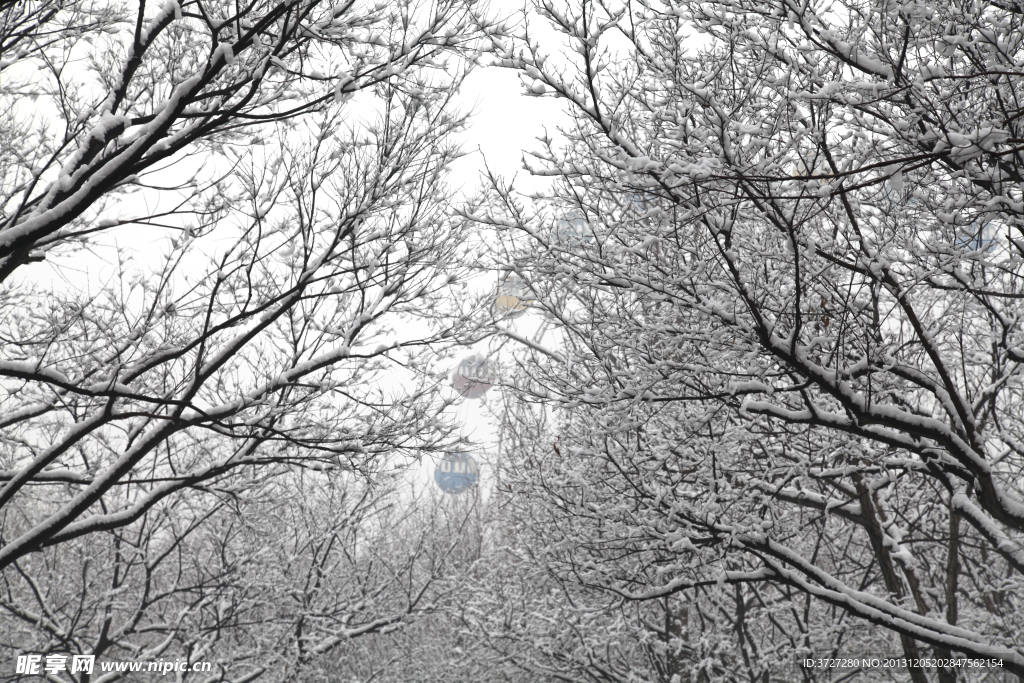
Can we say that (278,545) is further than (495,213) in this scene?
Yes

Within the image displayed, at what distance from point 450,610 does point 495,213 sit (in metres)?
7.26

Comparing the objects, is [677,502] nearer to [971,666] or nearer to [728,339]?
[728,339]

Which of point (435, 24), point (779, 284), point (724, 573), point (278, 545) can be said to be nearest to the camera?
point (435, 24)

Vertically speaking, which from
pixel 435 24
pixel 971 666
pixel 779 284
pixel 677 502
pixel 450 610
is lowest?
pixel 971 666

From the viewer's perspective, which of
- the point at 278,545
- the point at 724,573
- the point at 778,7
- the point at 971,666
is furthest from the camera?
the point at 278,545

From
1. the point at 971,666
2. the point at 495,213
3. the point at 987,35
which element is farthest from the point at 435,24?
the point at 971,666

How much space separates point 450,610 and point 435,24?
872 centimetres

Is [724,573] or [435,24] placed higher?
[435,24]

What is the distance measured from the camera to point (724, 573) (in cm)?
524

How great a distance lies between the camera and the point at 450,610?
35.5ft

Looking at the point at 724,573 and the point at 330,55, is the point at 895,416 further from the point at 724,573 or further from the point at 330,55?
the point at 330,55

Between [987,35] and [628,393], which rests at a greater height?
[987,35]

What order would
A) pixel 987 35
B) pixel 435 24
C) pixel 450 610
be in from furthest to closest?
pixel 450 610 → pixel 435 24 → pixel 987 35

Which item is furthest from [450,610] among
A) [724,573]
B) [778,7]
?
[778,7]
